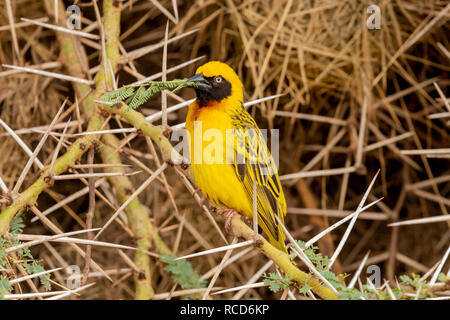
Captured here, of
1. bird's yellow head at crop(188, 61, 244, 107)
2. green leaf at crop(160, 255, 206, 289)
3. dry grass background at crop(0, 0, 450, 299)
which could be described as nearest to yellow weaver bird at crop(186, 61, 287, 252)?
bird's yellow head at crop(188, 61, 244, 107)

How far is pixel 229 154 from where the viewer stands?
6.82 ft

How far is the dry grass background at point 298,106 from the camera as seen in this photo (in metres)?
2.87

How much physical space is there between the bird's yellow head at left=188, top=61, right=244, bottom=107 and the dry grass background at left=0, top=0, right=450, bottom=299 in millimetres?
523

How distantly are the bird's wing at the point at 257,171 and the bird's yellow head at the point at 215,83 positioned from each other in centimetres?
9

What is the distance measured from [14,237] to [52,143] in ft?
4.43

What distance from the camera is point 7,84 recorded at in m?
2.89

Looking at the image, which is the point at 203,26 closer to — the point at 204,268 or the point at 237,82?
the point at 237,82

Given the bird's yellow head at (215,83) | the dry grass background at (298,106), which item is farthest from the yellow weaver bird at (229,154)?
the dry grass background at (298,106)

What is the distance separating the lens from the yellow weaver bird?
6.70ft

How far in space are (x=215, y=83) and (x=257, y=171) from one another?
1.16ft
